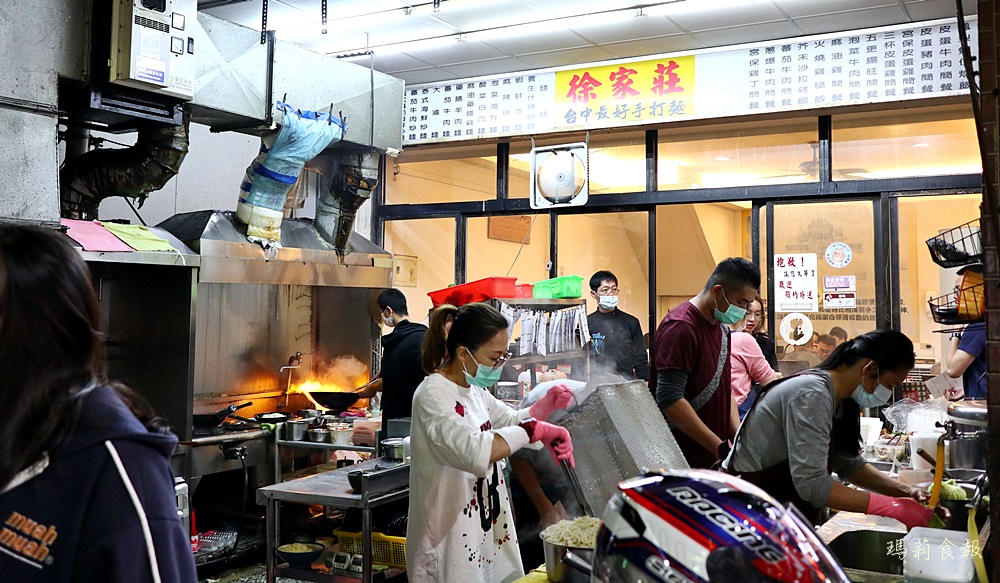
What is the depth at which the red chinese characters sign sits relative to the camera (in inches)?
262

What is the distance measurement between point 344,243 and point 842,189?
3886 millimetres

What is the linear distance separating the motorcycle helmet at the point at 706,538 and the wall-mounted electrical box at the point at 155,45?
13.1 feet

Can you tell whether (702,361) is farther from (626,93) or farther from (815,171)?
(626,93)

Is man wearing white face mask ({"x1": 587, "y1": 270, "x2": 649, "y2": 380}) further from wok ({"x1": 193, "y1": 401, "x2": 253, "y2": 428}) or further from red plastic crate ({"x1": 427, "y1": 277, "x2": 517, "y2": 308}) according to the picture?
wok ({"x1": 193, "y1": 401, "x2": 253, "y2": 428})

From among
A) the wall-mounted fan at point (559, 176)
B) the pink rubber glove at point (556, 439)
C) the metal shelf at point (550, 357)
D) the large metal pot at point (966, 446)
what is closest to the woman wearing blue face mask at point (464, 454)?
the pink rubber glove at point (556, 439)

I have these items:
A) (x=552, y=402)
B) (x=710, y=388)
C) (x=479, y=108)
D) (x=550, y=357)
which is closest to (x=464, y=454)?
(x=552, y=402)

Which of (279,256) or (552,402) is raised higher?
(279,256)

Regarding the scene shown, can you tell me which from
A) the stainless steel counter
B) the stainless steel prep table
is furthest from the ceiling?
the stainless steel counter

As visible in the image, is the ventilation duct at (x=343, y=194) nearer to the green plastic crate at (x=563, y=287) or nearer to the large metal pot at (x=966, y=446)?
the green plastic crate at (x=563, y=287)

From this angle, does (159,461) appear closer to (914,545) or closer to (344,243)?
(914,545)

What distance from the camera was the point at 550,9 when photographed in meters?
5.85

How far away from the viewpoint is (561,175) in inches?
288

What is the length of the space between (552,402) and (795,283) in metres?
4.02

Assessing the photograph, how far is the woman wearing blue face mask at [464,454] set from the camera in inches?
109
